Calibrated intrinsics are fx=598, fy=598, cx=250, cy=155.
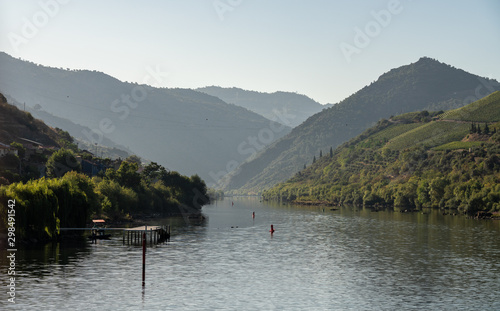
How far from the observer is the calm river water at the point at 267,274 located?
63094 mm

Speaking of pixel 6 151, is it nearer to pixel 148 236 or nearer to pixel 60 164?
pixel 60 164

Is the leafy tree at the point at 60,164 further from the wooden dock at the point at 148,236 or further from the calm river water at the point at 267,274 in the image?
the calm river water at the point at 267,274

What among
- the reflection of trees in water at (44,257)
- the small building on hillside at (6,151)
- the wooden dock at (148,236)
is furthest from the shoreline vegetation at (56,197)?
the wooden dock at (148,236)

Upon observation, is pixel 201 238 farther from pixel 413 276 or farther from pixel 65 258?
pixel 413 276

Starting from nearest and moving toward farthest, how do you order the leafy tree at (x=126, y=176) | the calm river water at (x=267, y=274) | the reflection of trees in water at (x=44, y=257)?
the calm river water at (x=267, y=274), the reflection of trees in water at (x=44, y=257), the leafy tree at (x=126, y=176)

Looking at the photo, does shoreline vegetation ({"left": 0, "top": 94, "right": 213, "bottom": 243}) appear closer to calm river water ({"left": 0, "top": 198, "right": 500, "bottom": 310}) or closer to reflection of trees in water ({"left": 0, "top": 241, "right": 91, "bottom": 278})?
reflection of trees in water ({"left": 0, "top": 241, "right": 91, "bottom": 278})

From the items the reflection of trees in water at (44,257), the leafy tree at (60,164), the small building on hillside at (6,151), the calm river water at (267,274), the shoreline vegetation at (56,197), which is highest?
the small building on hillside at (6,151)

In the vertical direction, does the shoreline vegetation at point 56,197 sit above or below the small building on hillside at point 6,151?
below

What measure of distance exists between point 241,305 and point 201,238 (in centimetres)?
6606

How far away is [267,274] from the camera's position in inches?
3194

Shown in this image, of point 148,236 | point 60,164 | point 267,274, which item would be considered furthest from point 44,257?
point 60,164

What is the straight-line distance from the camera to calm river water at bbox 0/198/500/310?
63094mm

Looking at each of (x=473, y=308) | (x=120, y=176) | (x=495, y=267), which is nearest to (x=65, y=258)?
(x=473, y=308)

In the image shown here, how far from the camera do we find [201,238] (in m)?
128
